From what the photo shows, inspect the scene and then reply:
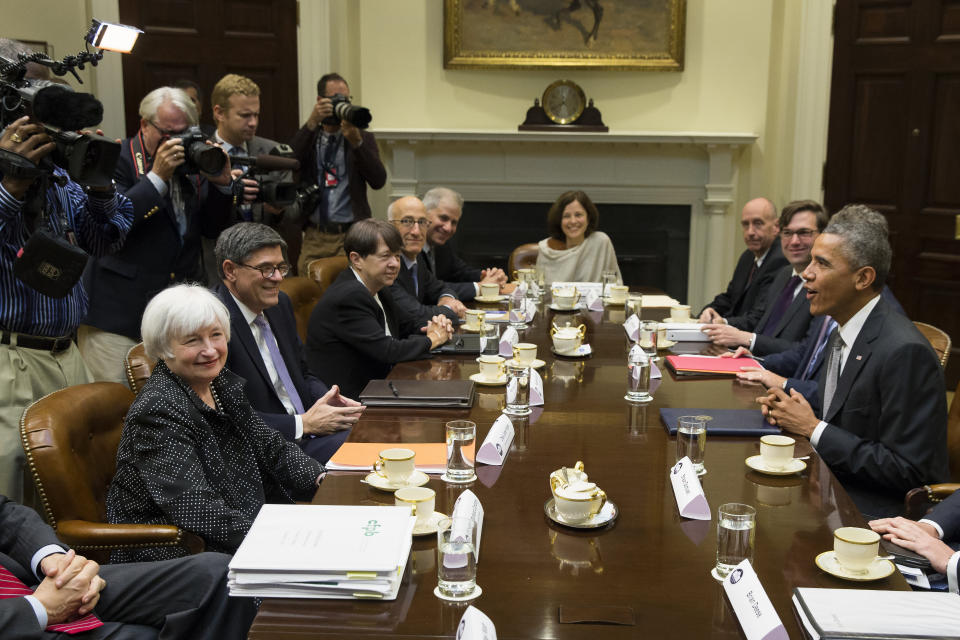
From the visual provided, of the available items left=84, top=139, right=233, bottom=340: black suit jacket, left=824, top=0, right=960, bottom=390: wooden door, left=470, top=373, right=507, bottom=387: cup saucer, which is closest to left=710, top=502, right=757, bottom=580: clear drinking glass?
left=470, top=373, right=507, bottom=387: cup saucer

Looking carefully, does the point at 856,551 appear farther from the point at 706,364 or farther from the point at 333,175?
the point at 333,175

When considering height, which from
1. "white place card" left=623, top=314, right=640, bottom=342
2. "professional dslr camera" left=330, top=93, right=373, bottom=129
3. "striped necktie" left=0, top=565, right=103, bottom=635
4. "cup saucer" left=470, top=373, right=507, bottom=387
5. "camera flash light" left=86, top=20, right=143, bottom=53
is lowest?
"striped necktie" left=0, top=565, right=103, bottom=635

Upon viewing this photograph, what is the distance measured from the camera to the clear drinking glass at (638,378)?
2568 mm

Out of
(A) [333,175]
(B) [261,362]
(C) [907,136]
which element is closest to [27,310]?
(B) [261,362]

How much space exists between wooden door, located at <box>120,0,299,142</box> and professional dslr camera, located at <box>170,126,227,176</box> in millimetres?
2431

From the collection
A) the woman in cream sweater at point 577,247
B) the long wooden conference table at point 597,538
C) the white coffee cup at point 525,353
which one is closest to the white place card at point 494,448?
the long wooden conference table at point 597,538

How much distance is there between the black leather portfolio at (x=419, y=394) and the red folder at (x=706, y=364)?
2.45ft

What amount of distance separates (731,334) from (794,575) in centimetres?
204

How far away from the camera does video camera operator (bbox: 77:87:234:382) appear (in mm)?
3213

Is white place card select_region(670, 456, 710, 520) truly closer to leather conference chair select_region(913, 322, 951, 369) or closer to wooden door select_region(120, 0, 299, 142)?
leather conference chair select_region(913, 322, 951, 369)

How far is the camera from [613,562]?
158cm

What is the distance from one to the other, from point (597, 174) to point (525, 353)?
157 inches

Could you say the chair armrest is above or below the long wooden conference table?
below

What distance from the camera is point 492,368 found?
280 cm
